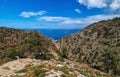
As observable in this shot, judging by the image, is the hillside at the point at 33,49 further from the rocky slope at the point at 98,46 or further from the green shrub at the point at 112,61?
the green shrub at the point at 112,61

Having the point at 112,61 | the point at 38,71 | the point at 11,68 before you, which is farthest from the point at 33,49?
the point at 112,61

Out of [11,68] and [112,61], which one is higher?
[11,68]

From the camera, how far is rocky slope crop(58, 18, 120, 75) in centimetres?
5047

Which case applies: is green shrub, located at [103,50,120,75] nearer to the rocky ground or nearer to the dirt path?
the dirt path

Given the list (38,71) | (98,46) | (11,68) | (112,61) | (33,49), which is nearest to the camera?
(38,71)

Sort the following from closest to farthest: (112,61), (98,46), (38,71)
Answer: (38,71) < (112,61) < (98,46)

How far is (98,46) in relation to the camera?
197ft

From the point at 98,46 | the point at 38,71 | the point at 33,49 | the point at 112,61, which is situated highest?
the point at 33,49

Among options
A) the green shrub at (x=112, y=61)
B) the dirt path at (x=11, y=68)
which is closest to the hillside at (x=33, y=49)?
the dirt path at (x=11, y=68)

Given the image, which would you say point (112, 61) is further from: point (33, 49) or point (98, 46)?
point (33, 49)

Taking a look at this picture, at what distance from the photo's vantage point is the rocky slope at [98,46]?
50.5 m

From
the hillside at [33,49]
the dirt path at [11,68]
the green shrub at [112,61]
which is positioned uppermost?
the hillside at [33,49]

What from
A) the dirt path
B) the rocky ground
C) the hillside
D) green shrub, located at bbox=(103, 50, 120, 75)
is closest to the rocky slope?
green shrub, located at bbox=(103, 50, 120, 75)

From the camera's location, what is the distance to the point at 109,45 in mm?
58031
